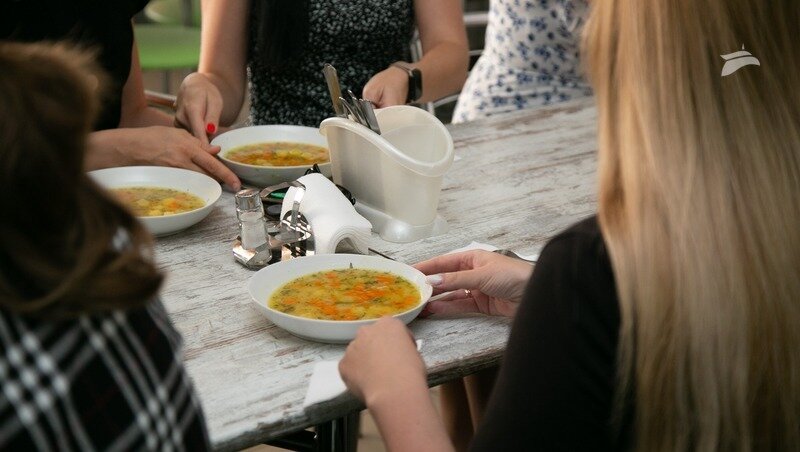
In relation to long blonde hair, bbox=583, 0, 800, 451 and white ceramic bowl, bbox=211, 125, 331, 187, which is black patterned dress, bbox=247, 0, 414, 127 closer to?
white ceramic bowl, bbox=211, 125, 331, 187

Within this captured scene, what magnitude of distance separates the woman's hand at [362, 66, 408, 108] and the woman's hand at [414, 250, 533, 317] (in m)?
0.70

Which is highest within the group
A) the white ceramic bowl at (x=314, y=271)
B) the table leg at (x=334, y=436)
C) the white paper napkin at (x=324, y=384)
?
the white ceramic bowl at (x=314, y=271)

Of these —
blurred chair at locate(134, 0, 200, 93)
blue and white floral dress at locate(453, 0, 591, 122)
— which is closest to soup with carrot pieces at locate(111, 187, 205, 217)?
blue and white floral dress at locate(453, 0, 591, 122)

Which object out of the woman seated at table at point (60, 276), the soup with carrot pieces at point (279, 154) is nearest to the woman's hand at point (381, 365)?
the woman seated at table at point (60, 276)

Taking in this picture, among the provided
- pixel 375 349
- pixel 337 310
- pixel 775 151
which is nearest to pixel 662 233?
pixel 775 151

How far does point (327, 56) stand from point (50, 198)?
1.81m

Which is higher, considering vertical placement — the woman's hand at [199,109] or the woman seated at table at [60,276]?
the woman seated at table at [60,276]

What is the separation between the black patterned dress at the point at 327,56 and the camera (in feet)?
7.75

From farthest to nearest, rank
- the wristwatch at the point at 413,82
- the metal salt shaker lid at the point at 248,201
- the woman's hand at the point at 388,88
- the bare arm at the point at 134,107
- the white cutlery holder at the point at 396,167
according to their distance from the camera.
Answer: the bare arm at the point at 134,107, the wristwatch at the point at 413,82, the woman's hand at the point at 388,88, the white cutlery holder at the point at 396,167, the metal salt shaker lid at the point at 248,201

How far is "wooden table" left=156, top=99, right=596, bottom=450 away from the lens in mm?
1162

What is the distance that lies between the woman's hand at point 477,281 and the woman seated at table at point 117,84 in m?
0.57

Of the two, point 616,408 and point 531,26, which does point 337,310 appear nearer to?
point 616,408

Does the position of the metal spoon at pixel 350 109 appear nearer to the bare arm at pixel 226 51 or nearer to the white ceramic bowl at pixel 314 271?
the white ceramic bowl at pixel 314 271

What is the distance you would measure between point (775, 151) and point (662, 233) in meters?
0.15
